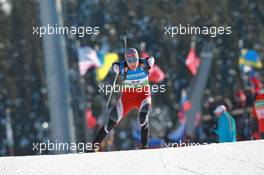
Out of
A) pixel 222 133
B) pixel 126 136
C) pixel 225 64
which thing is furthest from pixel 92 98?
pixel 222 133

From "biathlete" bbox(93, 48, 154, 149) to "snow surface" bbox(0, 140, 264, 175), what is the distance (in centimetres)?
31

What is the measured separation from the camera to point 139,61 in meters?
6.86

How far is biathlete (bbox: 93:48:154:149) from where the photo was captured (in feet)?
22.4

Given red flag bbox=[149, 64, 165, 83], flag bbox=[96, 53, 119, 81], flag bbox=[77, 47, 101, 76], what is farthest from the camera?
flag bbox=[77, 47, 101, 76]

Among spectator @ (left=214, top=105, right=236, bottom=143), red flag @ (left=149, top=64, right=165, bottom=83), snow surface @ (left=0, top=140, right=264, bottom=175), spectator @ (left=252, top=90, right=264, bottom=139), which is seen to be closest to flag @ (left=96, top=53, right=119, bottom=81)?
red flag @ (left=149, top=64, right=165, bottom=83)

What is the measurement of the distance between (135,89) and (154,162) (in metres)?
0.75

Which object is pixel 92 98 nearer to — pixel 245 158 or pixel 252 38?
pixel 252 38

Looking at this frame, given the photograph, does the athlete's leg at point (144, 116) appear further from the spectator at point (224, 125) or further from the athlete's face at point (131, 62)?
the spectator at point (224, 125)

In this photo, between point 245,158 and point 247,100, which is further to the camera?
point 247,100

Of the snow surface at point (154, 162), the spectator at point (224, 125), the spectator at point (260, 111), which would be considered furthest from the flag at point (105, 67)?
the snow surface at point (154, 162)

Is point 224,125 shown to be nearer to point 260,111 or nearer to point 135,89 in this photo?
point 260,111

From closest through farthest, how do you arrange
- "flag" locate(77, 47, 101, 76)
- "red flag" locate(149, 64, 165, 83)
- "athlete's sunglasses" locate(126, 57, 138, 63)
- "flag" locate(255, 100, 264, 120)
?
1. "athlete's sunglasses" locate(126, 57, 138, 63)
2. "flag" locate(255, 100, 264, 120)
3. "red flag" locate(149, 64, 165, 83)
4. "flag" locate(77, 47, 101, 76)

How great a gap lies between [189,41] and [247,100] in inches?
467

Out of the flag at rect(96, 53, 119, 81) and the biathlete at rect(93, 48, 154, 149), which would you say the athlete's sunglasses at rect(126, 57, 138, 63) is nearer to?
the biathlete at rect(93, 48, 154, 149)
